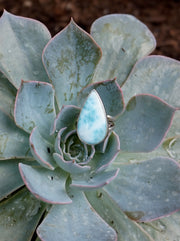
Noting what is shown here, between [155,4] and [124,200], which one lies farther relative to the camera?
[155,4]

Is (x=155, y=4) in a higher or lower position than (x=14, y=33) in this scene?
lower

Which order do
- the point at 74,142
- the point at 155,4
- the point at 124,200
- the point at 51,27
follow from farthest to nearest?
the point at 155,4, the point at 51,27, the point at 74,142, the point at 124,200

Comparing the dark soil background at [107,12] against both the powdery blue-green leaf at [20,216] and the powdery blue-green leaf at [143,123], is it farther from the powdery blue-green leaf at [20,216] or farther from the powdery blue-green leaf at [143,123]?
the powdery blue-green leaf at [20,216]

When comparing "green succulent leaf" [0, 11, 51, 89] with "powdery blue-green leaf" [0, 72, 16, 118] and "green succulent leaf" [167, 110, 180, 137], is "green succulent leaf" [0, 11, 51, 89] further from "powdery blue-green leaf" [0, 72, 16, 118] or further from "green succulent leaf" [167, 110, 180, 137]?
"green succulent leaf" [167, 110, 180, 137]

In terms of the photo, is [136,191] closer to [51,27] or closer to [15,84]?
[15,84]

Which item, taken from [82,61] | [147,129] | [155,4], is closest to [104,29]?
[82,61]
